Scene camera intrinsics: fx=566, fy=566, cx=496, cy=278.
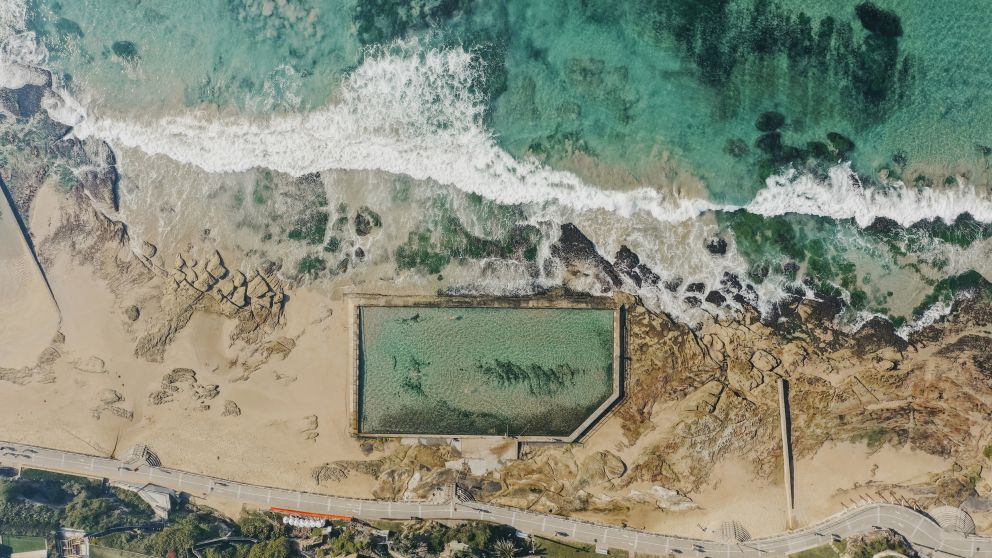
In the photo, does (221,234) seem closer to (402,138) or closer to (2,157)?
(402,138)

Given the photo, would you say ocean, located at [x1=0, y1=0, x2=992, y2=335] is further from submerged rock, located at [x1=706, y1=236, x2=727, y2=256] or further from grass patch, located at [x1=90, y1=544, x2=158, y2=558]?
grass patch, located at [x1=90, y1=544, x2=158, y2=558]

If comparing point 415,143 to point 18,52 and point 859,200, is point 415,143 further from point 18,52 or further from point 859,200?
point 859,200

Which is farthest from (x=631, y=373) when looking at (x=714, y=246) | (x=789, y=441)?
(x=789, y=441)

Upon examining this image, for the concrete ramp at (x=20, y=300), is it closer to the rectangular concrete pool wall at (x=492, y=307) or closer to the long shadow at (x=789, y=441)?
the rectangular concrete pool wall at (x=492, y=307)

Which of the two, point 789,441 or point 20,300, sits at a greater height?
point 20,300

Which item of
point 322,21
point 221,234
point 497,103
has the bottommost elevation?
point 221,234

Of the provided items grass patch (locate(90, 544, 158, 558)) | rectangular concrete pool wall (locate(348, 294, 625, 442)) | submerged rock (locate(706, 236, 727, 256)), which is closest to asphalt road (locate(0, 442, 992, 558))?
grass patch (locate(90, 544, 158, 558))

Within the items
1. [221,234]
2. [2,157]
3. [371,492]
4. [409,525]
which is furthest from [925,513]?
[2,157]
